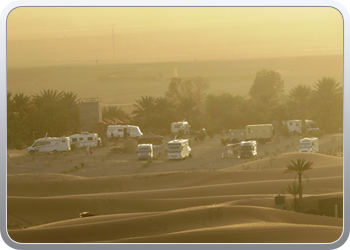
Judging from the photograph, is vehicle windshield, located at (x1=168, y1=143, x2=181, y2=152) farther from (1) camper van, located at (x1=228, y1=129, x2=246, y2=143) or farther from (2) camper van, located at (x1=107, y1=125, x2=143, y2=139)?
(2) camper van, located at (x1=107, y1=125, x2=143, y2=139)

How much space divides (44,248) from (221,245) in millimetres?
2391

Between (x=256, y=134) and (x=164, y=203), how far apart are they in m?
23.8

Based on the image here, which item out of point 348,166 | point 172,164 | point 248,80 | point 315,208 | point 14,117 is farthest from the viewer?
point 248,80

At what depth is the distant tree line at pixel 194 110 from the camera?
4122 cm

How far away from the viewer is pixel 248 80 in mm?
71875

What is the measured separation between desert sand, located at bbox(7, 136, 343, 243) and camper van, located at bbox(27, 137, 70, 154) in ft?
6.57

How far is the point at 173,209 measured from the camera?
50.8 feet

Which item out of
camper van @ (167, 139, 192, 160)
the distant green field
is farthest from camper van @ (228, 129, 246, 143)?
the distant green field

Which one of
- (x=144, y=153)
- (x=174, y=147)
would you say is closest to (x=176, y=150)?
(x=174, y=147)

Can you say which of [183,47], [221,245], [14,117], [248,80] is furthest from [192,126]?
[221,245]

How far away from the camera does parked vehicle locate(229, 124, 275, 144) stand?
39.1m

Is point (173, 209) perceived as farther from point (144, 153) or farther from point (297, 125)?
point (297, 125)

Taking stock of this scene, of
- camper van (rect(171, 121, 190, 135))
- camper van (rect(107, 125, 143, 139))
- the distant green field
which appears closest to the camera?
camper van (rect(107, 125, 143, 139))
